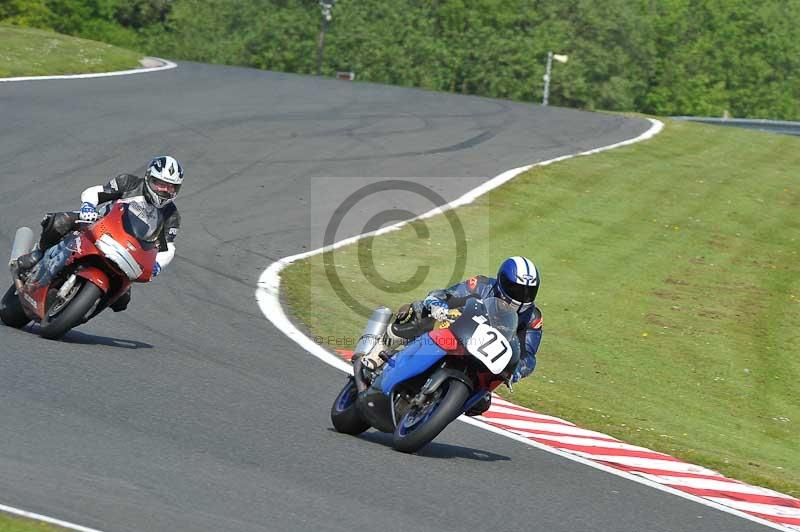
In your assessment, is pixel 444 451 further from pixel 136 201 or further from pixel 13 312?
pixel 13 312

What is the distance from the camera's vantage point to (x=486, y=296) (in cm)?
870

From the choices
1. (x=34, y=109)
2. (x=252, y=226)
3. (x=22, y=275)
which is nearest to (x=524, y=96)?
(x=34, y=109)

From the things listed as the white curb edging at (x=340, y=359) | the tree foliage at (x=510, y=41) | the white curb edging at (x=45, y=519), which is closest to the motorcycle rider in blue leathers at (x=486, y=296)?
the white curb edging at (x=340, y=359)

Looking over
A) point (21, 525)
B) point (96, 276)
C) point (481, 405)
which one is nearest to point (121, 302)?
point (96, 276)

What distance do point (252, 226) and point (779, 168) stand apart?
15242 millimetres

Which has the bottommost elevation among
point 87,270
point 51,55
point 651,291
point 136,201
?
point 651,291

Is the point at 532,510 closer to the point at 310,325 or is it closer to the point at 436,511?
the point at 436,511

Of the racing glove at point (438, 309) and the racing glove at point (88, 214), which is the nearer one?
the racing glove at point (438, 309)

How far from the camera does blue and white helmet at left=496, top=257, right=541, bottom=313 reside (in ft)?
28.1

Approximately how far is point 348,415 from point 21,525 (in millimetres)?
3501

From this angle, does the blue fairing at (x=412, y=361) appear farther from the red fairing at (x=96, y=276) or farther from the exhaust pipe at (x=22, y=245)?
the exhaust pipe at (x=22, y=245)

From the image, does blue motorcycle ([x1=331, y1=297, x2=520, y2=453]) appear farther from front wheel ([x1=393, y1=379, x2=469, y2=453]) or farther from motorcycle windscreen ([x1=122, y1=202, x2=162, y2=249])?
motorcycle windscreen ([x1=122, y1=202, x2=162, y2=249])

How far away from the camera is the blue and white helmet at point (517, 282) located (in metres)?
8.56

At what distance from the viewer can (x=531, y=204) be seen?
22531 mm
